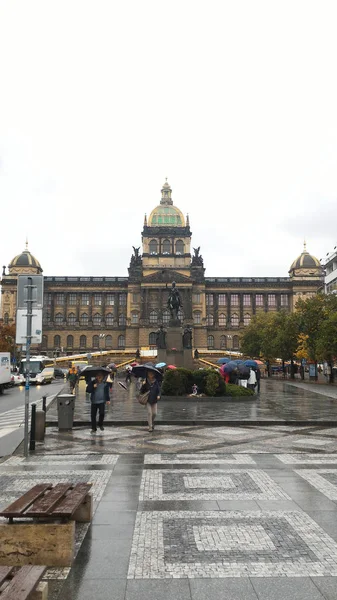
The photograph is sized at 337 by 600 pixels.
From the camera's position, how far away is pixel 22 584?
13.4ft

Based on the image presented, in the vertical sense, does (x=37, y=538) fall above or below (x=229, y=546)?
above

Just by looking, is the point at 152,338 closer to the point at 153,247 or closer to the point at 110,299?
the point at 110,299

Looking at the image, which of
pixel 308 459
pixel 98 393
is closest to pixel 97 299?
pixel 98 393

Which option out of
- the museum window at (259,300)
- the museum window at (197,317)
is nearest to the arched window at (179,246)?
the museum window at (197,317)

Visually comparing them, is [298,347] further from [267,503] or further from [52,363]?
[267,503]

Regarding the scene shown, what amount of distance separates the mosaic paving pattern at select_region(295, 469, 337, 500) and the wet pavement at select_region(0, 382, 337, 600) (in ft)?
0.07

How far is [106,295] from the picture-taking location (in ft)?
434

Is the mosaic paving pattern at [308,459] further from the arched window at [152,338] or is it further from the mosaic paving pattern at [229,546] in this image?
the arched window at [152,338]

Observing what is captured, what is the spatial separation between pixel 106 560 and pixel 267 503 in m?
3.23

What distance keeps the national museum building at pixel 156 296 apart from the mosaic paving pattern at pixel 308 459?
111 metres

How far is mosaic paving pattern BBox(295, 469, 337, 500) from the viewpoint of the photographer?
881cm

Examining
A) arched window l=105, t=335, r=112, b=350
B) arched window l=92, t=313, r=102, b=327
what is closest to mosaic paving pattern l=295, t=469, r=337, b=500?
arched window l=105, t=335, r=112, b=350

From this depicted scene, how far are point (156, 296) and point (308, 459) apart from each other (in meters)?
114

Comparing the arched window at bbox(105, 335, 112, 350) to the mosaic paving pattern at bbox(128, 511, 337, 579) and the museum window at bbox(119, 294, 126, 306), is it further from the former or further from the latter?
the mosaic paving pattern at bbox(128, 511, 337, 579)
